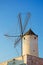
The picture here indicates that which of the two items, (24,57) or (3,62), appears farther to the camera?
(3,62)

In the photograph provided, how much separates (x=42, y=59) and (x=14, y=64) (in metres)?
3.49

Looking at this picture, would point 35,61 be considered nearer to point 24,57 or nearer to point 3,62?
point 24,57

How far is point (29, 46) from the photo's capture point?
36.7m

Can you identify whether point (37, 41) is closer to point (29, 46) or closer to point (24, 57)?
point (29, 46)

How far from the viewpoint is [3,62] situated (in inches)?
1423

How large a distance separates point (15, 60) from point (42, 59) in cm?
332

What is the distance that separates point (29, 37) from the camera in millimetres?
37188

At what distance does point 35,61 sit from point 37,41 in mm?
4101

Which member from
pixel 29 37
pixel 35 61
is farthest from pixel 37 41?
pixel 35 61

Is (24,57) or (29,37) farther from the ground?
(29,37)

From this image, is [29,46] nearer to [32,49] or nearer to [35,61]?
Answer: [32,49]

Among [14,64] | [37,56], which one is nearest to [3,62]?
[14,64]

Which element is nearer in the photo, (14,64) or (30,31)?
(14,64)

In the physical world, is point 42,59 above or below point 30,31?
below
